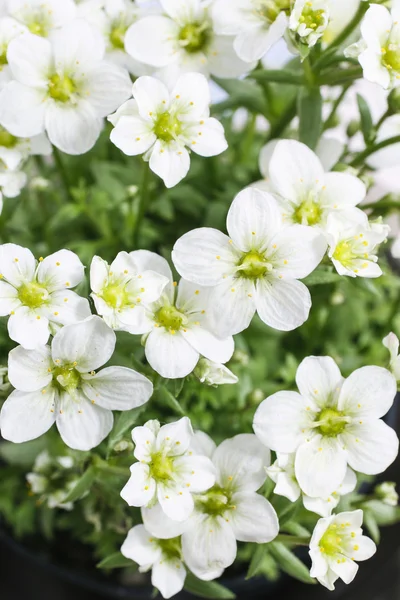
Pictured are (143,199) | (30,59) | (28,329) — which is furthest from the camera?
(143,199)

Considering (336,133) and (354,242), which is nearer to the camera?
(354,242)

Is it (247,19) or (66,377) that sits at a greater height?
(247,19)

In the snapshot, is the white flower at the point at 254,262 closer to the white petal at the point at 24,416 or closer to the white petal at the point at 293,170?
the white petal at the point at 293,170

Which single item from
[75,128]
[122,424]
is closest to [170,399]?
[122,424]

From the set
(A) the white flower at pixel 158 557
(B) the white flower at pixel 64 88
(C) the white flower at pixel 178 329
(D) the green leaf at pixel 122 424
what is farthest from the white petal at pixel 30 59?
(A) the white flower at pixel 158 557

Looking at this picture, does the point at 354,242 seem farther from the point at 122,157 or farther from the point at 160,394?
the point at 122,157

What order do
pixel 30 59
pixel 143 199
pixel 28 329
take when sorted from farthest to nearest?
pixel 143 199, pixel 30 59, pixel 28 329

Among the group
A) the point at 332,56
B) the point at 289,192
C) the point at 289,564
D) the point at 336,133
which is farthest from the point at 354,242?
the point at 336,133

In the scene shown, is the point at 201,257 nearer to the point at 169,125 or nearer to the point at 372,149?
the point at 169,125
